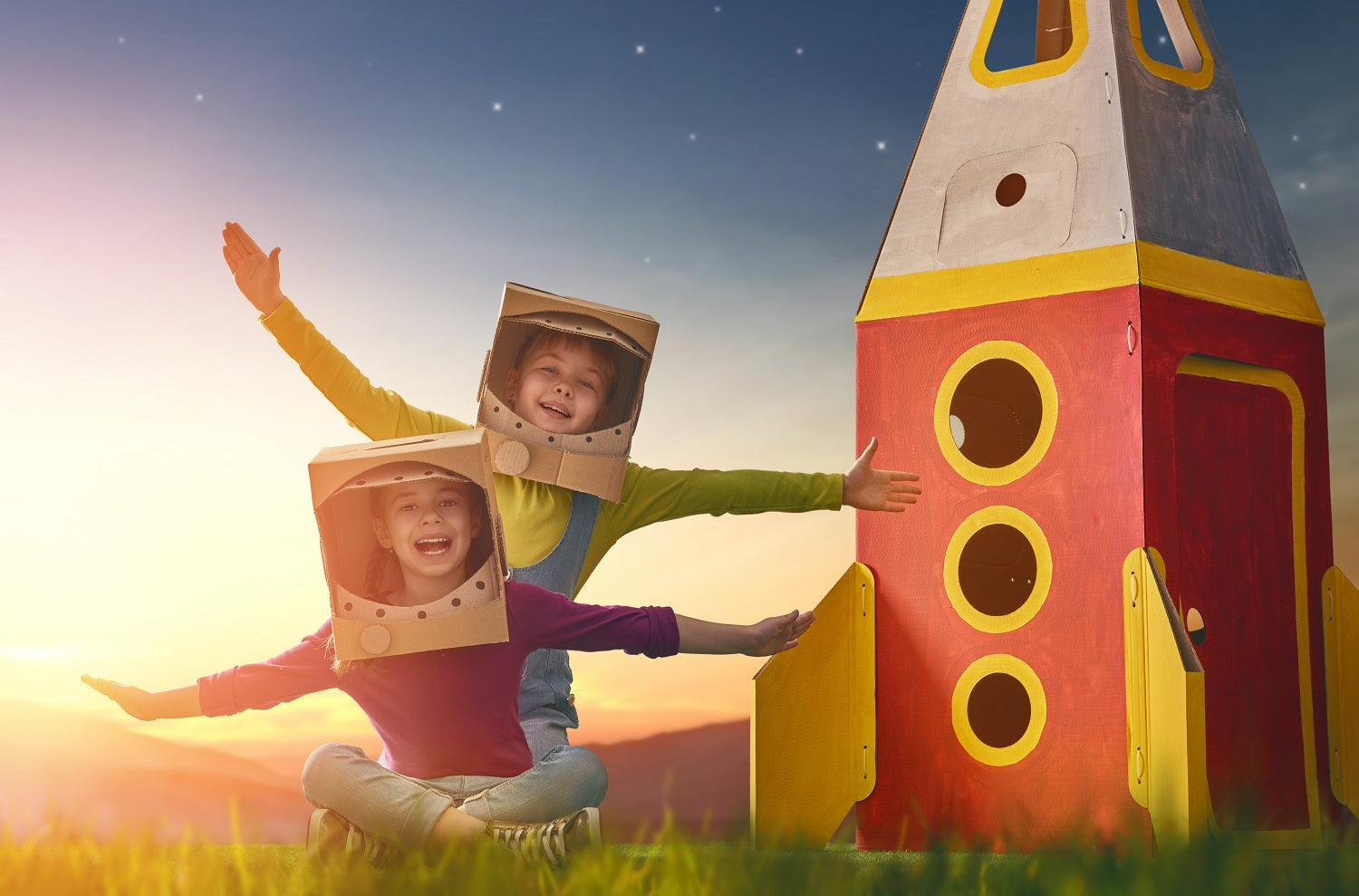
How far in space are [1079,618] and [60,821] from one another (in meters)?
2.30

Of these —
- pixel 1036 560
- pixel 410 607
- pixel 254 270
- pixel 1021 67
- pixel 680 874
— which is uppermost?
pixel 1021 67

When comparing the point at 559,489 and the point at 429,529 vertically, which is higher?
the point at 559,489

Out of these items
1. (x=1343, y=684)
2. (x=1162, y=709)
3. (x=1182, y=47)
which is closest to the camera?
(x=1162, y=709)

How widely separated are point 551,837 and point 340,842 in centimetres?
35

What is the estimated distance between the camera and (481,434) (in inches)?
89.4

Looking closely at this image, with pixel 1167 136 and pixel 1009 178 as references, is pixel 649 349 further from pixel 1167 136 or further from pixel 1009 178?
pixel 1167 136

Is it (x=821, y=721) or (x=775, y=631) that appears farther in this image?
Answer: (x=821, y=721)

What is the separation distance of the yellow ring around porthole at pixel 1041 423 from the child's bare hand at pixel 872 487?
1.94ft

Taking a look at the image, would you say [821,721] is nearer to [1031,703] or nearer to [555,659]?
[1031,703]

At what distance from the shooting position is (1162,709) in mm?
3082

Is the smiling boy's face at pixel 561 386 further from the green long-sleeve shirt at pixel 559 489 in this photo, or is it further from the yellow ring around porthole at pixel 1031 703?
the yellow ring around porthole at pixel 1031 703

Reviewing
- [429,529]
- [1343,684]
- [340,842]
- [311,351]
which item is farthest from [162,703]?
[1343,684]

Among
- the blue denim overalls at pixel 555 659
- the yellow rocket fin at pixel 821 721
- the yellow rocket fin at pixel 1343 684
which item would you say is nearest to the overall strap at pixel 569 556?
the blue denim overalls at pixel 555 659

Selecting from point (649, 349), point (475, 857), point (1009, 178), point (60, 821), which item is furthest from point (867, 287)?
point (60, 821)
